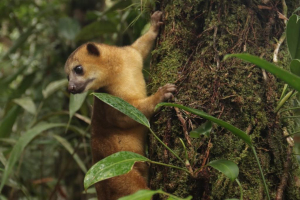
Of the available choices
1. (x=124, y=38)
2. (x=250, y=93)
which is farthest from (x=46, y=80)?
(x=250, y=93)

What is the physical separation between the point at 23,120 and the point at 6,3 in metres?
2.52

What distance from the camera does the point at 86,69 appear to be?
382 centimetres

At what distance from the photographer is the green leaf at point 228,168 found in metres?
1.88

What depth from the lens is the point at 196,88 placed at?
2672 mm

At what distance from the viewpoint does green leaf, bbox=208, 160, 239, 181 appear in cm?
188

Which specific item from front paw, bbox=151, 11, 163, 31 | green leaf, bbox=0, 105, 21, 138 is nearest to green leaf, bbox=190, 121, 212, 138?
front paw, bbox=151, 11, 163, 31

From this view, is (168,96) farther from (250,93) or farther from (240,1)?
(240,1)

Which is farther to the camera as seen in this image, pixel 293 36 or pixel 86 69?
pixel 86 69

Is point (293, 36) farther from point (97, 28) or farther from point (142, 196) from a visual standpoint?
point (97, 28)

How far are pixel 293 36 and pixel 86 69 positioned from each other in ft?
7.47

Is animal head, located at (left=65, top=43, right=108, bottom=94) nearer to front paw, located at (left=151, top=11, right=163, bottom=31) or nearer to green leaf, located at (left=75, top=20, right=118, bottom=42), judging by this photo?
front paw, located at (left=151, top=11, right=163, bottom=31)

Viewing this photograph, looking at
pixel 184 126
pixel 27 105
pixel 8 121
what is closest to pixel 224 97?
pixel 184 126

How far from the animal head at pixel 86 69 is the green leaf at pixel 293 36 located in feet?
6.84

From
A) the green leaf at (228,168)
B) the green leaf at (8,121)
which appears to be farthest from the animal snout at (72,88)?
the green leaf at (228,168)
